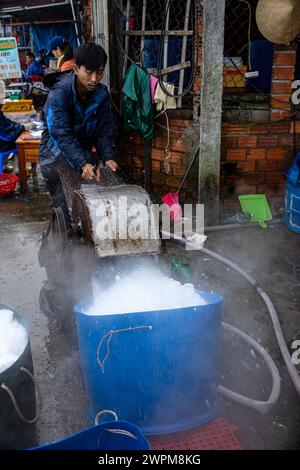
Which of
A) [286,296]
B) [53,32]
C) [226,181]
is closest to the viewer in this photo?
[286,296]

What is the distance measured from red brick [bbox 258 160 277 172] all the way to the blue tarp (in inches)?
515

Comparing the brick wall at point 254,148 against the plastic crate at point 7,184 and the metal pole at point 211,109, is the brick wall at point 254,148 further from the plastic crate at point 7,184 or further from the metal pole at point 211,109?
the plastic crate at point 7,184

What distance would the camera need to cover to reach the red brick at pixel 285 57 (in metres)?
5.84

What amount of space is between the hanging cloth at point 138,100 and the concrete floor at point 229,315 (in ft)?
→ 6.94

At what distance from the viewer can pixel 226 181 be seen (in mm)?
6555

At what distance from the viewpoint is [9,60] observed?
1048 cm

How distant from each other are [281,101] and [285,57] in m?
0.59

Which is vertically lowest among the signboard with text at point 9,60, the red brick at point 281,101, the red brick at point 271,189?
the red brick at point 271,189

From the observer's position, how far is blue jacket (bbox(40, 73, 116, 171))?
12.9 ft

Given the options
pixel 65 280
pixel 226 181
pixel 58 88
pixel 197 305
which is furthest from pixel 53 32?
pixel 197 305

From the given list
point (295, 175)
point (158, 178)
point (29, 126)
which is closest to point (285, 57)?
point (295, 175)

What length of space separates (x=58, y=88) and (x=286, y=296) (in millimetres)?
3062

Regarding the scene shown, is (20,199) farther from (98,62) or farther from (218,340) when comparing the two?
(218,340)

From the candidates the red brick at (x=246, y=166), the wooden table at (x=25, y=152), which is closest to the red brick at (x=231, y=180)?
the red brick at (x=246, y=166)
